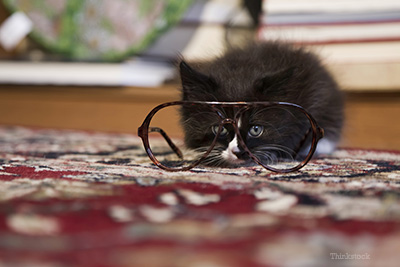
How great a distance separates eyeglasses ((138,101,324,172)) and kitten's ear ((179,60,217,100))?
0.11 feet

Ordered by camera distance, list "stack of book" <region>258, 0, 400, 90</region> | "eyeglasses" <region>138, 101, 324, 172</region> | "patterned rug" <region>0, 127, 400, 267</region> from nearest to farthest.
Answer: "patterned rug" <region>0, 127, 400, 267</region>, "eyeglasses" <region>138, 101, 324, 172</region>, "stack of book" <region>258, 0, 400, 90</region>

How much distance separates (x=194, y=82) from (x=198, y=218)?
0.47m

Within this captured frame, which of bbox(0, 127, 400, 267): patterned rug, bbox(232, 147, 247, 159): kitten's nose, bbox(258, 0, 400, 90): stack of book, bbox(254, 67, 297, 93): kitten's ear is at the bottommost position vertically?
bbox(0, 127, 400, 267): patterned rug

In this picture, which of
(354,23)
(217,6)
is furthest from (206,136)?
(217,6)

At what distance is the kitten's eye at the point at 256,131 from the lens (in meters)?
0.82

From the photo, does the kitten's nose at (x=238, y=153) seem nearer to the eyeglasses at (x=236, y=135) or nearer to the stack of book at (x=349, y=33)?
Answer: the eyeglasses at (x=236, y=135)

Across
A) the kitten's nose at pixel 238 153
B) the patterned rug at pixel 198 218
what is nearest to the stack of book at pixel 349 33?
the kitten's nose at pixel 238 153

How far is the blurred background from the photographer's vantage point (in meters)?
1.47

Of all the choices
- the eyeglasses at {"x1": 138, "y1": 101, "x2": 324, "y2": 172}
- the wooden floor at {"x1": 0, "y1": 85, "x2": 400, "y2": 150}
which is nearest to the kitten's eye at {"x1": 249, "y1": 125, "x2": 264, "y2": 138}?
the eyeglasses at {"x1": 138, "y1": 101, "x2": 324, "y2": 172}

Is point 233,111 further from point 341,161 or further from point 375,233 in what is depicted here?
point 375,233

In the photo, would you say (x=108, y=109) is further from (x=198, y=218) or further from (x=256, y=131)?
(x=198, y=218)

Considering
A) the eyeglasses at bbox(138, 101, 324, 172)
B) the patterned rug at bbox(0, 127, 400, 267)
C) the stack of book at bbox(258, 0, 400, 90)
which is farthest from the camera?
the stack of book at bbox(258, 0, 400, 90)

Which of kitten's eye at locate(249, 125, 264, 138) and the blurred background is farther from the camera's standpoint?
the blurred background

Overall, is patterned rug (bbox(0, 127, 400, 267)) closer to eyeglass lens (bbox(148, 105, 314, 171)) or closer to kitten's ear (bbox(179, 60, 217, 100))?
eyeglass lens (bbox(148, 105, 314, 171))
